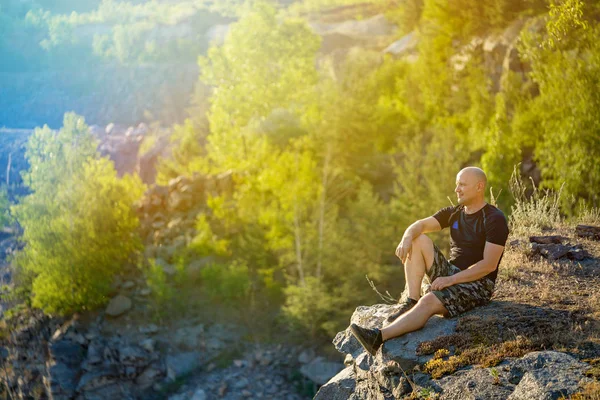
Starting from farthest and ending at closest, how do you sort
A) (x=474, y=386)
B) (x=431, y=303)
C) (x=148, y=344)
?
1. (x=148, y=344)
2. (x=431, y=303)
3. (x=474, y=386)

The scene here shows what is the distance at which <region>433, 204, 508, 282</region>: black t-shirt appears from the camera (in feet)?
19.9

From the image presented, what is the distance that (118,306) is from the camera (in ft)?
75.5

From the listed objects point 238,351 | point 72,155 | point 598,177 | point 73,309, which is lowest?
point 238,351

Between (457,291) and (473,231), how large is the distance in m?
0.71

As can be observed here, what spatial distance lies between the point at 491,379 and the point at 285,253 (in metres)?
18.9

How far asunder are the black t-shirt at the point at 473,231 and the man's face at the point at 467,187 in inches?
8.0

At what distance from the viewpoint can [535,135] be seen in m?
20.4

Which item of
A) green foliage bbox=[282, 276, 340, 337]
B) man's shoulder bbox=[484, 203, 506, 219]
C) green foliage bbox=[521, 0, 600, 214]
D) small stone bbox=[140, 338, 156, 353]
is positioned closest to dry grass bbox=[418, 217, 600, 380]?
man's shoulder bbox=[484, 203, 506, 219]

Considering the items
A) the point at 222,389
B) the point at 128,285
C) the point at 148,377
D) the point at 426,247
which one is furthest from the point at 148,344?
the point at 426,247

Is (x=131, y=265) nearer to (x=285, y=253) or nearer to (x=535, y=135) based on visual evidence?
(x=285, y=253)

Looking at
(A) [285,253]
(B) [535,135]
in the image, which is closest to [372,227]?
(A) [285,253]

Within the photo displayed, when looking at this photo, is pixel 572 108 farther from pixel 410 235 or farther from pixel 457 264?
pixel 410 235

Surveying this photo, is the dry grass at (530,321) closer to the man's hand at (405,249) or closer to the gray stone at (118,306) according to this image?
the man's hand at (405,249)

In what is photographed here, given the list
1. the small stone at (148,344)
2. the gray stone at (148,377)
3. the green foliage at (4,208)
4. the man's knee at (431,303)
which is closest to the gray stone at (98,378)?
the gray stone at (148,377)
